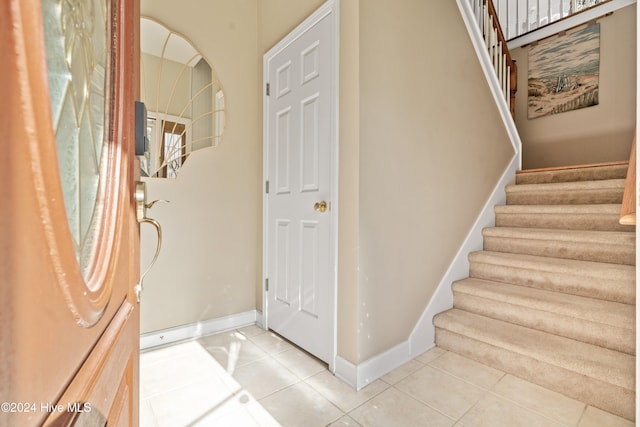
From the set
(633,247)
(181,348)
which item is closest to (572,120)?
(633,247)

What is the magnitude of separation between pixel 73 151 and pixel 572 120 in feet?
17.0

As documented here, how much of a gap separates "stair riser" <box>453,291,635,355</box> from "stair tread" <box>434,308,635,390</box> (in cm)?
3

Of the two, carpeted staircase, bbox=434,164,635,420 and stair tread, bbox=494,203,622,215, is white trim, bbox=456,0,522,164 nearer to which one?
carpeted staircase, bbox=434,164,635,420

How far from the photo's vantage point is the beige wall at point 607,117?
3510 mm

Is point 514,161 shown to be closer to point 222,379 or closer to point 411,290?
point 411,290

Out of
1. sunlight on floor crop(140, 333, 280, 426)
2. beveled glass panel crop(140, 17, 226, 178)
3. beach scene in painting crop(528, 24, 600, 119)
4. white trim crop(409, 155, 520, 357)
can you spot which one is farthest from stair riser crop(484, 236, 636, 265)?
beach scene in painting crop(528, 24, 600, 119)

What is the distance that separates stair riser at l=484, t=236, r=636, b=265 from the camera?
201 centimetres

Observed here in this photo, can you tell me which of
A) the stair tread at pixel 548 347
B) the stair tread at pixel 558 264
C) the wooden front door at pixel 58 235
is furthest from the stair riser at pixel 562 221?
the wooden front door at pixel 58 235

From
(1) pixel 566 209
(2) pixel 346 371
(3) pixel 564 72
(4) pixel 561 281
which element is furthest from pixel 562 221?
(3) pixel 564 72

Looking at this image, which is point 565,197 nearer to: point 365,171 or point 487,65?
point 487,65

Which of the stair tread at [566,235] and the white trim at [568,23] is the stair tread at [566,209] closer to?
the stair tread at [566,235]

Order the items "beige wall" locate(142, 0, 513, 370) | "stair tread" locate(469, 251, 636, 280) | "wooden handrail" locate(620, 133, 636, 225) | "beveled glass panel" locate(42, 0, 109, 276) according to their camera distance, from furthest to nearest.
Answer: "stair tread" locate(469, 251, 636, 280) → "beige wall" locate(142, 0, 513, 370) → "wooden handrail" locate(620, 133, 636, 225) → "beveled glass panel" locate(42, 0, 109, 276)

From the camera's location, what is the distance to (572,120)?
396 cm

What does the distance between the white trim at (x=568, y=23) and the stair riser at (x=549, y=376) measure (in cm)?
434
